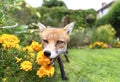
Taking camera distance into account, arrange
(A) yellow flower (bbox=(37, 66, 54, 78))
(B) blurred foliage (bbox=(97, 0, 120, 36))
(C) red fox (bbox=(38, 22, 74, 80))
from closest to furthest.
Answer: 1. (A) yellow flower (bbox=(37, 66, 54, 78))
2. (C) red fox (bbox=(38, 22, 74, 80))
3. (B) blurred foliage (bbox=(97, 0, 120, 36))

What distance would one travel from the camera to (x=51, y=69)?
12.5 ft

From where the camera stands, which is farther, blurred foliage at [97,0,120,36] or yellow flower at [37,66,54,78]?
blurred foliage at [97,0,120,36]

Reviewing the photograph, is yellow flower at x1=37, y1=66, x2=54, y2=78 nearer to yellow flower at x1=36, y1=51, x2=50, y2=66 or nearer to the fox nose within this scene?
yellow flower at x1=36, y1=51, x2=50, y2=66

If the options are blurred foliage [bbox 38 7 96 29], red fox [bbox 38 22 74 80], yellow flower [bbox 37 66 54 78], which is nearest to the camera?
yellow flower [bbox 37 66 54 78]

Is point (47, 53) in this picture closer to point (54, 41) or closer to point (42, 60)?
point (42, 60)

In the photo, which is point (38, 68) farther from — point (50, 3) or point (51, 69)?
point (50, 3)

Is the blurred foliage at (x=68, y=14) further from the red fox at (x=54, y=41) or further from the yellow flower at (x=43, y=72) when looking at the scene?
the yellow flower at (x=43, y=72)

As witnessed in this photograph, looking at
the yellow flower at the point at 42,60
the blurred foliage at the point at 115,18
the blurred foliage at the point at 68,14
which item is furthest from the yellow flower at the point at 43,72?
the blurred foliage at the point at 68,14

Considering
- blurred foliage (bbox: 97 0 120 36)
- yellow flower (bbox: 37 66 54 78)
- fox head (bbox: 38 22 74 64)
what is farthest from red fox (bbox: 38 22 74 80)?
blurred foliage (bbox: 97 0 120 36)

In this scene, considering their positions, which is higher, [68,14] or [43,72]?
[43,72]

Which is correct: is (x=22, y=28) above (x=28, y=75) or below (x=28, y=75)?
above

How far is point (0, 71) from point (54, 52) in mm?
863


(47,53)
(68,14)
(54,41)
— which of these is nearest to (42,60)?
(47,53)

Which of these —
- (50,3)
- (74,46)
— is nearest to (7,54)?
(74,46)
